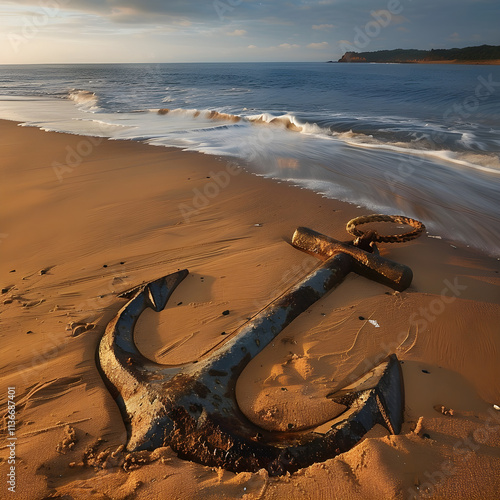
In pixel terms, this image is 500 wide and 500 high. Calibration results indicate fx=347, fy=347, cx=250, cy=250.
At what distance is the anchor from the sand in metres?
0.08

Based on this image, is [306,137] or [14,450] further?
[306,137]

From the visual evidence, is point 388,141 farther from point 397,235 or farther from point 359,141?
point 397,235

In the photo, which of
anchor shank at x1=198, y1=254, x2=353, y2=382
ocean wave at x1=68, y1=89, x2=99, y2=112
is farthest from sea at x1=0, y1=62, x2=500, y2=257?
anchor shank at x1=198, y1=254, x2=353, y2=382

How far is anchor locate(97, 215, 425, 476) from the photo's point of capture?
212 centimetres

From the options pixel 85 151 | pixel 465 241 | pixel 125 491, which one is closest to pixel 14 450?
pixel 125 491

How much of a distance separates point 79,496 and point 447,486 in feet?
6.93

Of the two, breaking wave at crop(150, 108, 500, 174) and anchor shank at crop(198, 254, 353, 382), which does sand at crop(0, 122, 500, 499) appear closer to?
anchor shank at crop(198, 254, 353, 382)

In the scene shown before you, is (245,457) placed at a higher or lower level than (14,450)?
higher

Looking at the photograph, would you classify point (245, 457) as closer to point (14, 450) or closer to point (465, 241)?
point (14, 450)

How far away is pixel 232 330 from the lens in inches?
135

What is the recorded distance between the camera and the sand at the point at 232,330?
2.06 m

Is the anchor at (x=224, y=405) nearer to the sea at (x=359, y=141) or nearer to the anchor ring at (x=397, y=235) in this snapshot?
the anchor ring at (x=397, y=235)

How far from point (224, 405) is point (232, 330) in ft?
3.48

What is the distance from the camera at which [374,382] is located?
8.21 ft
